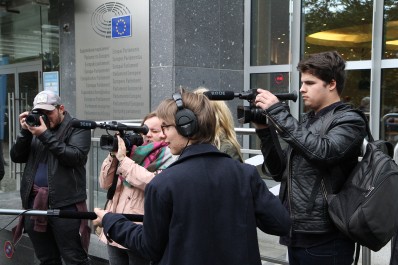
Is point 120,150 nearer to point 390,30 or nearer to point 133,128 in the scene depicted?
point 133,128

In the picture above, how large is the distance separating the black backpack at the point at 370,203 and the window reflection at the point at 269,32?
5063mm

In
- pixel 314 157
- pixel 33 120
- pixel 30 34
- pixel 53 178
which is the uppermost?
pixel 30 34

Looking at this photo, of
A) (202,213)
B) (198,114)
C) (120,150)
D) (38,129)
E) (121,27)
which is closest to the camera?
(202,213)

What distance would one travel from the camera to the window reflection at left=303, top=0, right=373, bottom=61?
255 inches

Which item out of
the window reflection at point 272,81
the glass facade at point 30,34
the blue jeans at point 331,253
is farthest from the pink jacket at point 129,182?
the glass facade at point 30,34

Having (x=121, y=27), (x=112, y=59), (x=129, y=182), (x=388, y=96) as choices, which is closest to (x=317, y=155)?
(x=129, y=182)

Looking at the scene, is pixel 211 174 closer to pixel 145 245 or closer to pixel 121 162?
pixel 145 245

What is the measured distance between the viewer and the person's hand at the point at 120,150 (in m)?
2.94

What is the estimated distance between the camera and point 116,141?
9.71 feet

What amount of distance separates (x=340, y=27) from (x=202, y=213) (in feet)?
17.9

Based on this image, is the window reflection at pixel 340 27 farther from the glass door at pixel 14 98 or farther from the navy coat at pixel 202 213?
the navy coat at pixel 202 213

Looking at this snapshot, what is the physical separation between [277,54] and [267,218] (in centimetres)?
550

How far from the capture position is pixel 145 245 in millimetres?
1931

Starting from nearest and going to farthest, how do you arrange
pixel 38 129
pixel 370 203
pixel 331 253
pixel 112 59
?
pixel 370 203, pixel 331 253, pixel 38 129, pixel 112 59
